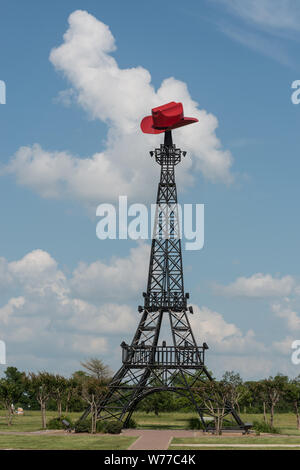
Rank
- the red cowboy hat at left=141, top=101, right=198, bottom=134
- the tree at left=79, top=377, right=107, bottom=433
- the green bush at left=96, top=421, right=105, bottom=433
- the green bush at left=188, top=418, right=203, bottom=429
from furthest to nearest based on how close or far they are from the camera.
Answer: the red cowboy hat at left=141, top=101, right=198, bottom=134 < the green bush at left=188, top=418, right=203, bottom=429 < the tree at left=79, top=377, right=107, bottom=433 < the green bush at left=96, top=421, right=105, bottom=433

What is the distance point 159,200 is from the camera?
60.8m

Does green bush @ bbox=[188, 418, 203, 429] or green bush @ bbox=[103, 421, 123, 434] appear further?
green bush @ bbox=[188, 418, 203, 429]

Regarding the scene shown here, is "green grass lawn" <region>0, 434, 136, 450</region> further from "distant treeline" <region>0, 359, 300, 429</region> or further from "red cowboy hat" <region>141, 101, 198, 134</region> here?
"red cowboy hat" <region>141, 101, 198, 134</region>

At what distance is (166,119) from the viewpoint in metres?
59.1

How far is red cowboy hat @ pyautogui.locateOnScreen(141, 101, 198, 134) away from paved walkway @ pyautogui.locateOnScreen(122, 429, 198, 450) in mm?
→ 28449

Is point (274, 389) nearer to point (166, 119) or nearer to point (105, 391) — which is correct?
point (105, 391)

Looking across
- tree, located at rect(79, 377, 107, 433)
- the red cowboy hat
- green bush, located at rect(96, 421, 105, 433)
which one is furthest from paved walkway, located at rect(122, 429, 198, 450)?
the red cowboy hat

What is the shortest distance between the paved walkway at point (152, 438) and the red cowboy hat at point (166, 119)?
28.4 metres

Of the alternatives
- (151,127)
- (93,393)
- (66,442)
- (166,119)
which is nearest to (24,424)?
(93,393)

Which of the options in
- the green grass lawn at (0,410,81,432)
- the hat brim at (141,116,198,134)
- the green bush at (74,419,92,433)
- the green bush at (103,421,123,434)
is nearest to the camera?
the green bush at (103,421,123,434)

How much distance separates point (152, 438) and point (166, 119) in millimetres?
29823

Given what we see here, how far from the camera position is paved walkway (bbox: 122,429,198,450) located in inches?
1550
